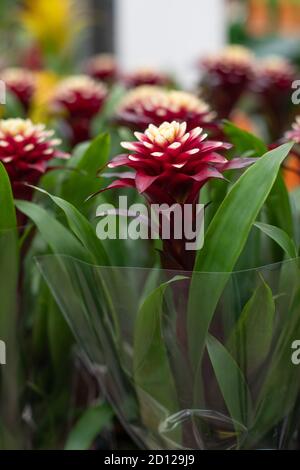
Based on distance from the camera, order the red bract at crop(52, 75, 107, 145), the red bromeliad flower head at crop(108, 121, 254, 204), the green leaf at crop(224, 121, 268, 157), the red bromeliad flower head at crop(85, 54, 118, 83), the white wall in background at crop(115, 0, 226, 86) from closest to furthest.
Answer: the red bromeliad flower head at crop(108, 121, 254, 204) → the green leaf at crop(224, 121, 268, 157) → the red bract at crop(52, 75, 107, 145) → the red bromeliad flower head at crop(85, 54, 118, 83) → the white wall in background at crop(115, 0, 226, 86)

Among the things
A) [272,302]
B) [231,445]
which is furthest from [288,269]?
Result: [231,445]

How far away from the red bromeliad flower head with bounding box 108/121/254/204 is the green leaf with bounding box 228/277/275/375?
8 centimetres

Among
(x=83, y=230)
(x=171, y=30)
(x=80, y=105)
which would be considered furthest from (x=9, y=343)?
(x=171, y=30)

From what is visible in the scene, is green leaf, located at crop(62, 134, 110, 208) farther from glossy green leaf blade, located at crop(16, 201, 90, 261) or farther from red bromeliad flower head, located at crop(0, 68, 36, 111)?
red bromeliad flower head, located at crop(0, 68, 36, 111)

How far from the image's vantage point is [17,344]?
0.54 m

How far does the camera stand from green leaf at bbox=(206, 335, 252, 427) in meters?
0.44

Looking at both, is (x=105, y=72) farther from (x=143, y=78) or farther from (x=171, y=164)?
(x=171, y=164)

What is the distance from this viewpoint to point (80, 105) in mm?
760

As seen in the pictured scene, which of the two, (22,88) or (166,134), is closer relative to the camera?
(166,134)

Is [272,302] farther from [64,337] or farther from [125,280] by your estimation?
[64,337]

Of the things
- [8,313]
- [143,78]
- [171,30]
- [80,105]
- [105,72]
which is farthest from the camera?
[171,30]

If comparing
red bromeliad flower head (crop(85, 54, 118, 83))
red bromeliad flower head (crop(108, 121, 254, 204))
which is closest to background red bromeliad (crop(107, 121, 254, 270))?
red bromeliad flower head (crop(108, 121, 254, 204))

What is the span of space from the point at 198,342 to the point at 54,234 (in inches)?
5.1
